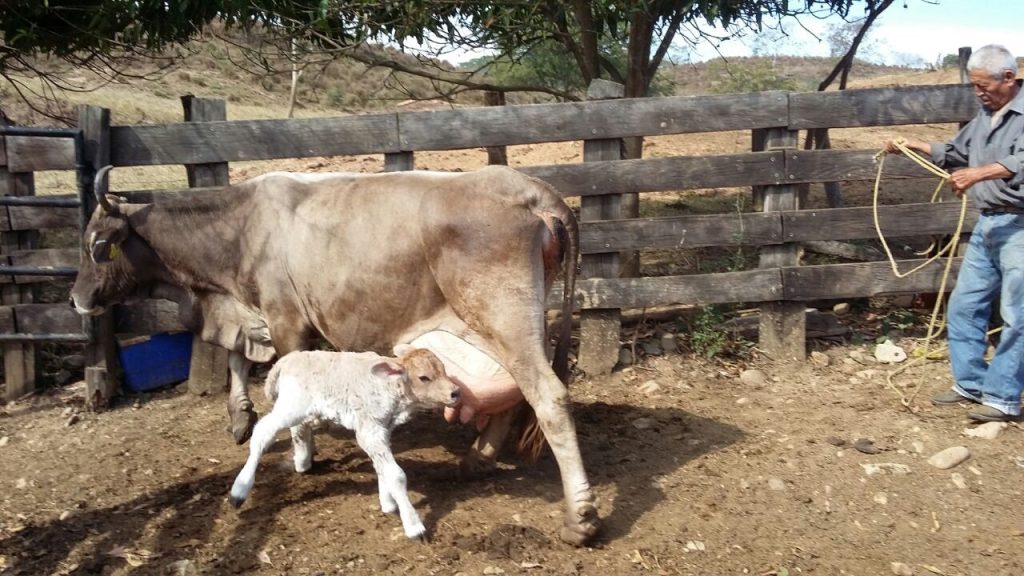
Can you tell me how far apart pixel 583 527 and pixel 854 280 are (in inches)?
140

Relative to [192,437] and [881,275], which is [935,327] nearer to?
[881,275]

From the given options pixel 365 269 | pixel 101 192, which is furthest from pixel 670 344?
pixel 101 192

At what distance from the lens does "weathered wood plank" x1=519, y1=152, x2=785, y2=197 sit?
667 cm

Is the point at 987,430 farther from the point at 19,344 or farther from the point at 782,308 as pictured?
the point at 19,344

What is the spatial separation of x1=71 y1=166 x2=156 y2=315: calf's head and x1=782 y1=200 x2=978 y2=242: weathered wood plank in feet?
14.7

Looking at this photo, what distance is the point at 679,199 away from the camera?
11.0m

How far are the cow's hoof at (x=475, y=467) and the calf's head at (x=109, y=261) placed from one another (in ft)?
7.69

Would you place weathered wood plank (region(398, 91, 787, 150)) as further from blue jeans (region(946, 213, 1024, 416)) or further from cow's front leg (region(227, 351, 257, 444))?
cow's front leg (region(227, 351, 257, 444))

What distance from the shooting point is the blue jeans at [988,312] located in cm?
565

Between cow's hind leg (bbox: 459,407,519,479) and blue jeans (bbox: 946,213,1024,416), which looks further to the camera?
blue jeans (bbox: 946,213,1024,416)

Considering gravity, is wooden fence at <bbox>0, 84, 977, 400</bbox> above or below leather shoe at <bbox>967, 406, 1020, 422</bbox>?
above

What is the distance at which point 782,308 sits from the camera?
704 centimetres

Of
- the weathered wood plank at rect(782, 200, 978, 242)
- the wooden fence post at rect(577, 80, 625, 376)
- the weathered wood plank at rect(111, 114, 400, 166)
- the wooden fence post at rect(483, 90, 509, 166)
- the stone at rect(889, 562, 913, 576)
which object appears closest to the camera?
the stone at rect(889, 562, 913, 576)

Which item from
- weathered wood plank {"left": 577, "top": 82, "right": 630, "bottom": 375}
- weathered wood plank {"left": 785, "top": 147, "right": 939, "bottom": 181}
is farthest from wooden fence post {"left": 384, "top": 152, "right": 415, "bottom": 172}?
weathered wood plank {"left": 785, "top": 147, "right": 939, "bottom": 181}
